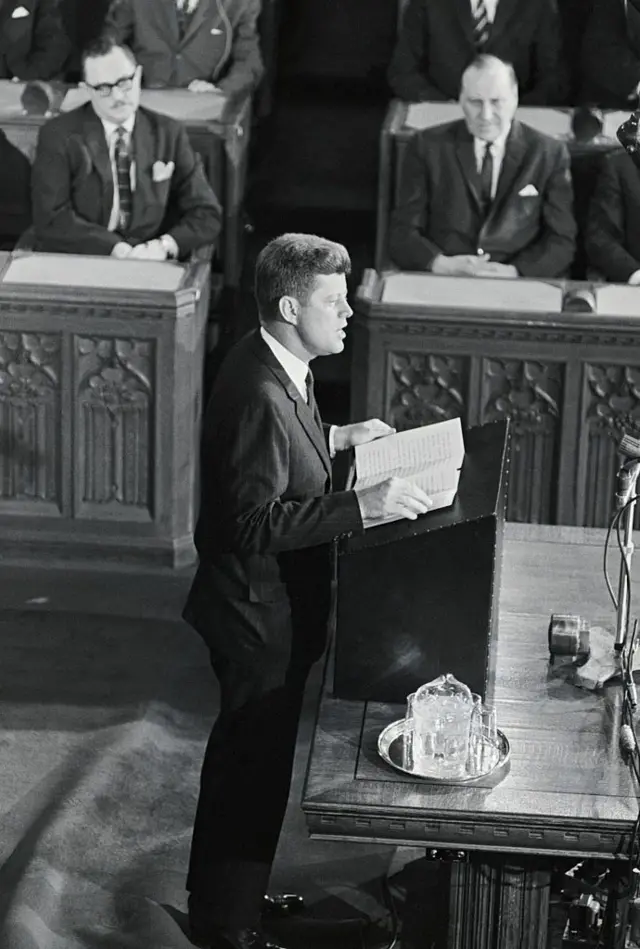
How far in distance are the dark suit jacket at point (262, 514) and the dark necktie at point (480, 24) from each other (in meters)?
3.70

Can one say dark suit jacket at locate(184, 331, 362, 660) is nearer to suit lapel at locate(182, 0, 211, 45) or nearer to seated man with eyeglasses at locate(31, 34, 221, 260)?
seated man with eyeglasses at locate(31, 34, 221, 260)

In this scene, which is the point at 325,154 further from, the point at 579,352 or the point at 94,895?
the point at 94,895

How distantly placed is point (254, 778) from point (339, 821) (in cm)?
64

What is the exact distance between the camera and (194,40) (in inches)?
280

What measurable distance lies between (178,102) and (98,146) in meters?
0.54

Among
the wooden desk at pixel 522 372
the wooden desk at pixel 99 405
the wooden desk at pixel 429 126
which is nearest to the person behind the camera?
the wooden desk at pixel 522 372

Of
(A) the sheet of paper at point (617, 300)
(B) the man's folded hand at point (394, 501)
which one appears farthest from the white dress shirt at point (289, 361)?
(A) the sheet of paper at point (617, 300)

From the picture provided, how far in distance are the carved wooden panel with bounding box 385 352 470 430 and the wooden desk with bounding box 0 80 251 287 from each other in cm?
124

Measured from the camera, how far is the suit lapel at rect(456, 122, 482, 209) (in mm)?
6242

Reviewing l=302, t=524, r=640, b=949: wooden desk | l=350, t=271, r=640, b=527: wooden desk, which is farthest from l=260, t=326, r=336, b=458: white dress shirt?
l=350, t=271, r=640, b=527: wooden desk

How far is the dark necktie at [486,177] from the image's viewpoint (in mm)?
6238

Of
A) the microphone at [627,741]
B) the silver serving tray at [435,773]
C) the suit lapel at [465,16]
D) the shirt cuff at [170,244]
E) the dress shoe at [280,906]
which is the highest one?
the suit lapel at [465,16]

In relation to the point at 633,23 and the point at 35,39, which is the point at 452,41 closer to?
the point at 633,23

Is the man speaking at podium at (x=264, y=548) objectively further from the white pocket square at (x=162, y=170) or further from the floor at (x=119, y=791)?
the white pocket square at (x=162, y=170)
